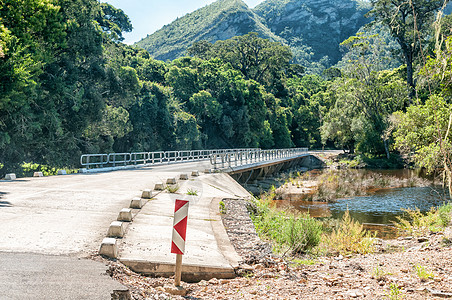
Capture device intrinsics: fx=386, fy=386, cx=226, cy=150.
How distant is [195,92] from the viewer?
2357 inches

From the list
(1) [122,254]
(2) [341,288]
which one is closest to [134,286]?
(1) [122,254]

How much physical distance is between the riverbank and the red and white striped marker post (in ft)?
1.36

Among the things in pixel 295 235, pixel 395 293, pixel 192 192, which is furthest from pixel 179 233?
pixel 192 192

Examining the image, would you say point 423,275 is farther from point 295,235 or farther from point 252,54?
point 252,54

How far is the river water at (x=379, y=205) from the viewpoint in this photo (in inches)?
671

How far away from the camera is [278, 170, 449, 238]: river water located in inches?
671

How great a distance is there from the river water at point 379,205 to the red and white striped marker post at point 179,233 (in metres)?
10.3

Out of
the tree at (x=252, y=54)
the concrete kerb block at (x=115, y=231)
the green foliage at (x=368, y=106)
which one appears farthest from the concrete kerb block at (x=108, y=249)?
the tree at (x=252, y=54)

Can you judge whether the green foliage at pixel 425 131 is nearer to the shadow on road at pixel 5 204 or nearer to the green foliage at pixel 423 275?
the green foliage at pixel 423 275

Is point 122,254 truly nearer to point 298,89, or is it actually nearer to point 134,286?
point 134,286

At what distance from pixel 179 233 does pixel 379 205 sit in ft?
60.0

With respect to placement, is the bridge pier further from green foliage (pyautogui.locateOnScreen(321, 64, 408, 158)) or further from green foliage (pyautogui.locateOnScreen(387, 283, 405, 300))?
green foliage (pyautogui.locateOnScreen(387, 283, 405, 300))

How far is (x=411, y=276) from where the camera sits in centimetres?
638

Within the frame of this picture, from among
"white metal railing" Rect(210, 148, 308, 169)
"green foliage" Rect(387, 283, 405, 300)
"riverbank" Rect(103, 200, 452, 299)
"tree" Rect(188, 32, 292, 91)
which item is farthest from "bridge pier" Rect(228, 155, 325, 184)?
"tree" Rect(188, 32, 292, 91)
